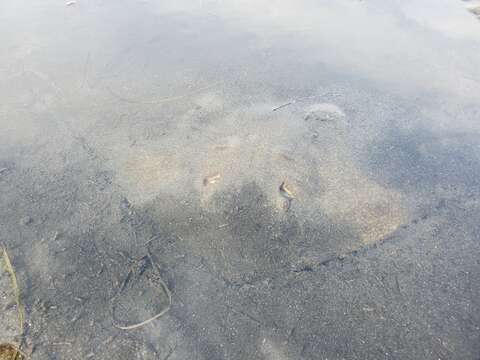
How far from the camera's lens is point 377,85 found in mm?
5133

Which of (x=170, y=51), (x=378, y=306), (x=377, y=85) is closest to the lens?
(x=378, y=306)

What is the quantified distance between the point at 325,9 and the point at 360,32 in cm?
114

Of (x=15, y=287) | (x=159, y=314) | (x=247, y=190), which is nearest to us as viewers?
(x=159, y=314)

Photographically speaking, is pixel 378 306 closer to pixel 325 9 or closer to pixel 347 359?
pixel 347 359

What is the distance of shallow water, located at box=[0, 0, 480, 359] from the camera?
2.64 metres

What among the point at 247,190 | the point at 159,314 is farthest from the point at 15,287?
the point at 247,190

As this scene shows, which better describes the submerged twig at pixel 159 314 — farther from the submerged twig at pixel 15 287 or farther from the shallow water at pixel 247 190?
the submerged twig at pixel 15 287

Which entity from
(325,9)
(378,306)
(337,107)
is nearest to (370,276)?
(378,306)

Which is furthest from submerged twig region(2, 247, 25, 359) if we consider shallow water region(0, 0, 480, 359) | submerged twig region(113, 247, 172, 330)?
submerged twig region(113, 247, 172, 330)

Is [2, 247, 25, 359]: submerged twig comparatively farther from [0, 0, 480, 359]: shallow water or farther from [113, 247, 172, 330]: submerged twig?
[113, 247, 172, 330]: submerged twig

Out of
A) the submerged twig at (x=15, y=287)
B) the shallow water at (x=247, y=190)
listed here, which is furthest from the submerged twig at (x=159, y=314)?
the submerged twig at (x=15, y=287)

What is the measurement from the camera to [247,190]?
3605 mm

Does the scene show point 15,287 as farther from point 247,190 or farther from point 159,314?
point 247,190

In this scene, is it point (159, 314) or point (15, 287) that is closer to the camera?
point (159, 314)
